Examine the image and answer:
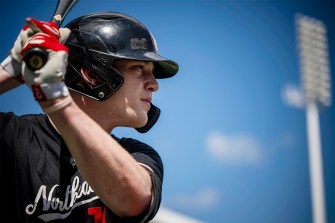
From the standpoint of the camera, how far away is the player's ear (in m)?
3.51

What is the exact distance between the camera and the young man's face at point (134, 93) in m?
3.51

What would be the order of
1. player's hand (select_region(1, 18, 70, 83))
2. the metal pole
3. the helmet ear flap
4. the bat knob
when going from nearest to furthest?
the bat knob → player's hand (select_region(1, 18, 70, 83)) → the helmet ear flap → the metal pole

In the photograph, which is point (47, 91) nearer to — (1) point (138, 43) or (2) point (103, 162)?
(2) point (103, 162)

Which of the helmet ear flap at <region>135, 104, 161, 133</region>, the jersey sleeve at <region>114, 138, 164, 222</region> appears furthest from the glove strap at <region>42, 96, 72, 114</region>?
the helmet ear flap at <region>135, 104, 161, 133</region>

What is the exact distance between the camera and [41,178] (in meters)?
3.27

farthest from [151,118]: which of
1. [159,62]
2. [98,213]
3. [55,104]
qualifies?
[55,104]

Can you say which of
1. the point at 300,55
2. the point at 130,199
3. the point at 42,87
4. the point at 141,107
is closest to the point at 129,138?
the point at 141,107

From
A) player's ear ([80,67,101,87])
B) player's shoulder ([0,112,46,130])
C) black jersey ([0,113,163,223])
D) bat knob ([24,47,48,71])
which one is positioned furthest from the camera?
player's ear ([80,67,101,87])

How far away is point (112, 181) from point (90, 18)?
5.52ft

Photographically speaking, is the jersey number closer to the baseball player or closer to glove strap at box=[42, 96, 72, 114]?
the baseball player

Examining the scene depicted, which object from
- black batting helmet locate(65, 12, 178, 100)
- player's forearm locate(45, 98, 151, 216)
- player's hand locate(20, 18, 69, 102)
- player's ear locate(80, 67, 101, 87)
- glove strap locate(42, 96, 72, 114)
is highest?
black batting helmet locate(65, 12, 178, 100)

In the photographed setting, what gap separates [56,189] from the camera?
329 cm

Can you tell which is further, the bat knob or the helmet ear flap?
the helmet ear flap

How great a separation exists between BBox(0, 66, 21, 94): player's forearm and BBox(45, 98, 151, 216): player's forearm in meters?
0.63
